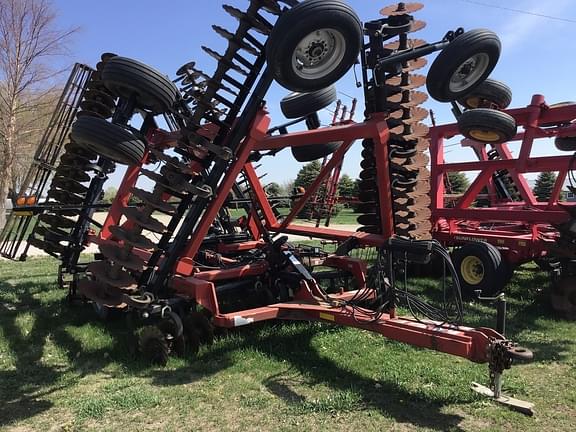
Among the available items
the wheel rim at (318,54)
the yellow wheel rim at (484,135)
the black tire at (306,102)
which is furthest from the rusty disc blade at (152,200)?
the yellow wheel rim at (484,135)

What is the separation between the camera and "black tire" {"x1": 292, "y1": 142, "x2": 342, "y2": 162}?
8.00 metres

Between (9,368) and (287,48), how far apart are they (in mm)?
3912

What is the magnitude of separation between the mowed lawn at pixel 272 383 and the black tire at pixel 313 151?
119 inches

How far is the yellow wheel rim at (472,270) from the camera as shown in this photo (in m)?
8.05

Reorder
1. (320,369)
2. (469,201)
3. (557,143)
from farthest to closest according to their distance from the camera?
1. (557,143)
2. (469,201)
3. (320,369)

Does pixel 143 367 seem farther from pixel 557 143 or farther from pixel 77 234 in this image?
pixel 557 143

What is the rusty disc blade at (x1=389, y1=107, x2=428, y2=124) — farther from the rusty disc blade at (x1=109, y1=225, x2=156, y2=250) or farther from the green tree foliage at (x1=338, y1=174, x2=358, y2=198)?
the green tree foliage at (x1=338, y1=174, x2=358, y2=198)

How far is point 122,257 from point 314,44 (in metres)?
2.65

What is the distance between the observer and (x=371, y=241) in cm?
593

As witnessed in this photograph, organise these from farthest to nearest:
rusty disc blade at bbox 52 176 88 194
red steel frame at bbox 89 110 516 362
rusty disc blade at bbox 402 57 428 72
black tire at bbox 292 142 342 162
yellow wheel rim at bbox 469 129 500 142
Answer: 1. black tire at bbox 292 142 342 162
2. yellow wheel rim at bbox 469 129 500 142
3. rusty disc blade at bbox 52 176 88 194
4. rusty disc blade at bbox 402 57 428 72
5. red steel frame at bbox 89 110 516 362

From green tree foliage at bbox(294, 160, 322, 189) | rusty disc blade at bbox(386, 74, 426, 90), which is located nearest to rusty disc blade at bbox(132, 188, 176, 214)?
rusty disc blade at bbox(386, 74, 426, 90)

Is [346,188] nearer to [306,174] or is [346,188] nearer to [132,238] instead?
[306,174]

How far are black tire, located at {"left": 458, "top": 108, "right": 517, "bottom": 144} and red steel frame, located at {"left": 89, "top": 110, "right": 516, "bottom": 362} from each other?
2.27 meters

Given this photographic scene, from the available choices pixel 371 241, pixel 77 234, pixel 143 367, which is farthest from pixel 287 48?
pixel 77 234
